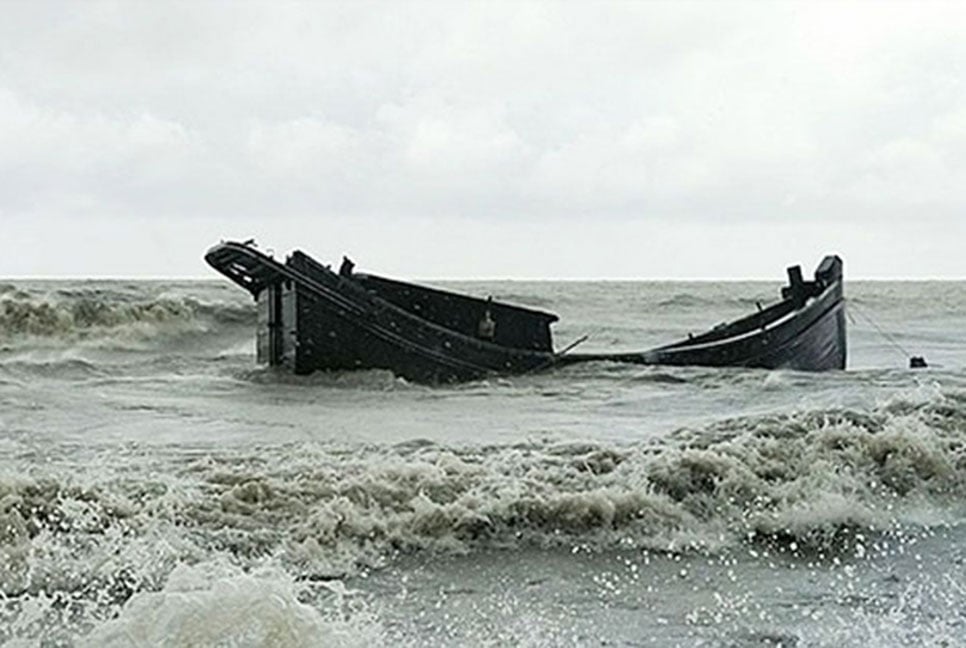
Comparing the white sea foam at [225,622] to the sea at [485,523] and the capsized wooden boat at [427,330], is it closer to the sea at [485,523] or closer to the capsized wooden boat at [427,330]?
the sea at [485,523]

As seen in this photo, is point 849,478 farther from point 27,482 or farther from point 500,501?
point 27,482

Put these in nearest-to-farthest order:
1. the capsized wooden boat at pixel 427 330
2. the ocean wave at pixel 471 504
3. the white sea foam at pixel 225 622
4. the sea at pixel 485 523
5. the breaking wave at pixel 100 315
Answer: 1. the white sea foam at pixel 225 622
2. the sea at pixel 485 523
3. the ocean wave at pixel 471 504
4. the capsized wooden boat at pixel 427 330
5. the breaking wave at pixel 100 315

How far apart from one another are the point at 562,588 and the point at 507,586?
0.72 ft

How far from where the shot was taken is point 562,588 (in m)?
5.00

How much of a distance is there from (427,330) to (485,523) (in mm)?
7578

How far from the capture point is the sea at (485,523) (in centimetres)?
429

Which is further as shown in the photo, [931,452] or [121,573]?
[931,452]

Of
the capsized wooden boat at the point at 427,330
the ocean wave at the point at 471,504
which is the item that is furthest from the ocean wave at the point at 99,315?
the ocean wave at the point at 471,504

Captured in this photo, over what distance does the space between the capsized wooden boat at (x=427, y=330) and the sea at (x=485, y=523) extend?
6.45ft

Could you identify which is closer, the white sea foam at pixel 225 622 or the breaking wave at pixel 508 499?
the white sea foam at pixel 225 622

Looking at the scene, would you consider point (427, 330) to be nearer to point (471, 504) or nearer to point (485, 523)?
point (471, 504)

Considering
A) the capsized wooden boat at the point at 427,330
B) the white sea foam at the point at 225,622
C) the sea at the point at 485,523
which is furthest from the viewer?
the capsized wooden boat at the point at 427,330

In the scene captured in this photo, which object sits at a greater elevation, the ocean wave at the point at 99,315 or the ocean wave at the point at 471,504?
the ocean wave at the point at 99,315

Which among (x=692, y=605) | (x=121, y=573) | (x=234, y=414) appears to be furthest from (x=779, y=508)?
(x=234, y=414)
